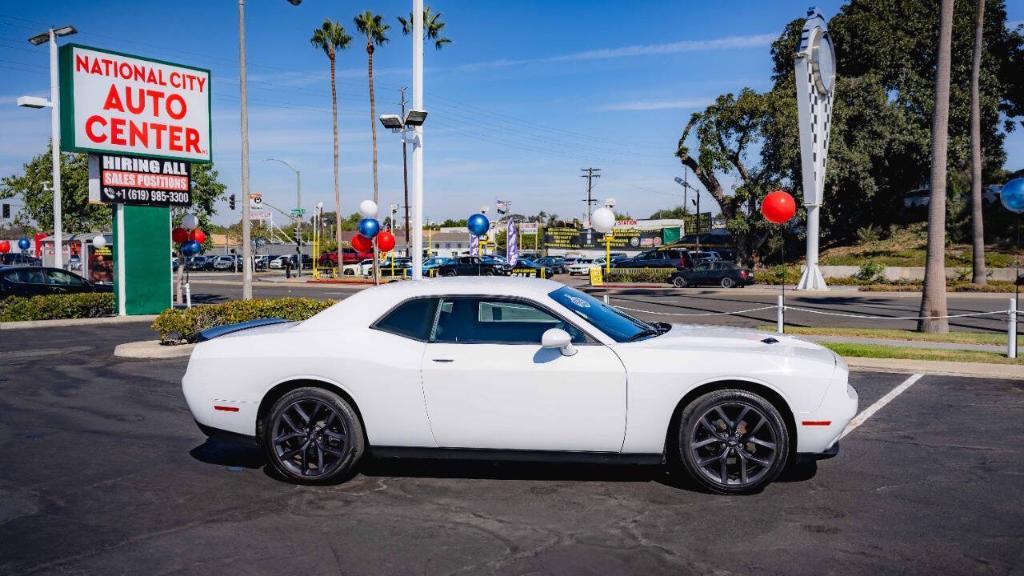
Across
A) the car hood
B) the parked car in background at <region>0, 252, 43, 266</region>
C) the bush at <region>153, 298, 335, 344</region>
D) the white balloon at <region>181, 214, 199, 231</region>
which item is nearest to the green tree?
the parked car in background at <region>0, 252, 43, 266</region>

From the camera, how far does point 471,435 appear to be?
564 centimetres

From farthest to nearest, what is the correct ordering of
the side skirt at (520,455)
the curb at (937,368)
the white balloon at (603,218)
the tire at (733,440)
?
the white balloon at (603,218) < the curb at (937,368) < the side skirt at (520,455) < the tire at (733,440)

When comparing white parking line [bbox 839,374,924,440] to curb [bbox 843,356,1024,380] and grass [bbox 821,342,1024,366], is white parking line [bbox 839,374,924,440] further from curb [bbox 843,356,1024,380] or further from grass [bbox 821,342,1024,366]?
grass [bbox 821,342,1024,366]

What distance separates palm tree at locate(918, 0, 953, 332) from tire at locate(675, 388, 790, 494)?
12.4 m

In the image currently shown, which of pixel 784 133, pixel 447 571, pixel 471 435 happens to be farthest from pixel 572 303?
pixel 784 133

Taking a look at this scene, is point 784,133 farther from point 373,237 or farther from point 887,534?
point 887,534

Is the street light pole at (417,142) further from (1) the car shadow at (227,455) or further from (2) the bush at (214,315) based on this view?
(1) the car shadow at (227,455)

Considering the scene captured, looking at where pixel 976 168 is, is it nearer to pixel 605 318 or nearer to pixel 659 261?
pixel 659 261

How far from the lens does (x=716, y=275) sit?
36.4m

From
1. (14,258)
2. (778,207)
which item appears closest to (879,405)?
(778,207)

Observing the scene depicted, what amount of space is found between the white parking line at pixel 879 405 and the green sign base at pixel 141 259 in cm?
1856

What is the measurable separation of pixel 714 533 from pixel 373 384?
2528 mm

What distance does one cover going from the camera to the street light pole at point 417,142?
44.4ft

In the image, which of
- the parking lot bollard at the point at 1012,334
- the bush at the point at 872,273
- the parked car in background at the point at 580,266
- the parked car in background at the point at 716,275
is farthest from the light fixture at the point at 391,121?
the parked car in background at the point at 580,266
